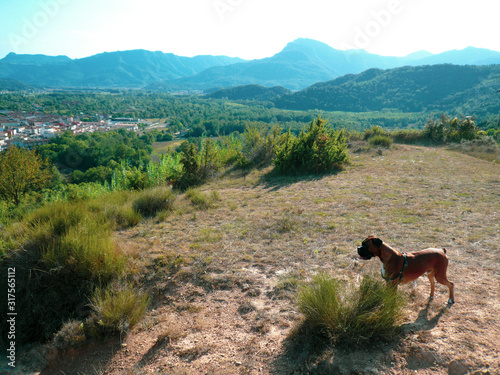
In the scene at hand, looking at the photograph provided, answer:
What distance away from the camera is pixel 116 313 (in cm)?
297

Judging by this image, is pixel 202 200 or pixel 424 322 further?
pixel 202 200

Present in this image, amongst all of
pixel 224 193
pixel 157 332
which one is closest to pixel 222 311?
pixel 157 332

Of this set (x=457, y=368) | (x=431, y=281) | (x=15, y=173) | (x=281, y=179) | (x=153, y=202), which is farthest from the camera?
(x=15, y=173)

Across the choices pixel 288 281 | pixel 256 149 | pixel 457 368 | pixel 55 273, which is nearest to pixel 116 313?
pixel 55 273

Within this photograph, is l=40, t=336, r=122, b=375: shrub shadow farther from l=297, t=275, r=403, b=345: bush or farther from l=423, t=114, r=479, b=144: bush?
l=423, t=114, r=479, b=144: bush

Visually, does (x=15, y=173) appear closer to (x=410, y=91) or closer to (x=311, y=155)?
(x=311, y=155)

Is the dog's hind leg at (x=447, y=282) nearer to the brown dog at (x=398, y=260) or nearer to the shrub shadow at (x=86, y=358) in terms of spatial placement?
the brown dog at (x=398, y=260)

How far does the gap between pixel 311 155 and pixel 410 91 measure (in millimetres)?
109388

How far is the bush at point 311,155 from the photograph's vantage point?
33.5ft

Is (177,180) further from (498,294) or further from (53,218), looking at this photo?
(498,294)

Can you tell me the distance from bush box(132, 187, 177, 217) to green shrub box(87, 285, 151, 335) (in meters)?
3.10

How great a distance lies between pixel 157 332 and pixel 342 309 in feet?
6.78

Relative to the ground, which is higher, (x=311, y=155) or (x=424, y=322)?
(x=311, y=155)

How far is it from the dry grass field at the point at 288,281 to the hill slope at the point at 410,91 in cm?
7445
